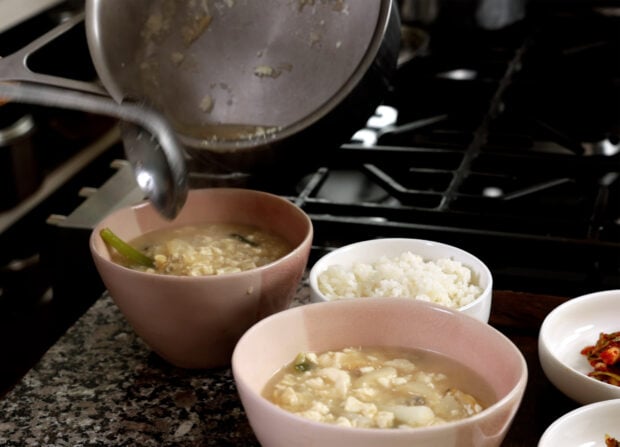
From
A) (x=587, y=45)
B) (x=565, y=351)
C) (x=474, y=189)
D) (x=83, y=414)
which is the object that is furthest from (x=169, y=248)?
(x=587, y=45)

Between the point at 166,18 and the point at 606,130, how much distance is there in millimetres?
1112

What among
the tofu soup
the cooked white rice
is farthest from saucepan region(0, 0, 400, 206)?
the tofu soup

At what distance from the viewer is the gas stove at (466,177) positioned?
1.67 m

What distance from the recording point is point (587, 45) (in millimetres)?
2553

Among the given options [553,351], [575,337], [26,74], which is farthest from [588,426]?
[26,74]

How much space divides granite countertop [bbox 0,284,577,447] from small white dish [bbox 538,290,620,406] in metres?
0.05

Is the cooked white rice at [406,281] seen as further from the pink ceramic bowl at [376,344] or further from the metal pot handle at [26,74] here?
the metal pot handle at [26,74]

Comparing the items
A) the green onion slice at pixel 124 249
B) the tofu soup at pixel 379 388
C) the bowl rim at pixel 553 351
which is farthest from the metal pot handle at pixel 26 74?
the bowl rim at pixel 553 351

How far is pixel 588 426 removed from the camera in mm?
1150

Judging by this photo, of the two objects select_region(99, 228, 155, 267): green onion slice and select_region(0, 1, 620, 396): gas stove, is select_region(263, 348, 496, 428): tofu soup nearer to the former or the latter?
select_region(99, 228, 155, 267): green onion slice

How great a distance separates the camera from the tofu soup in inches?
43.1

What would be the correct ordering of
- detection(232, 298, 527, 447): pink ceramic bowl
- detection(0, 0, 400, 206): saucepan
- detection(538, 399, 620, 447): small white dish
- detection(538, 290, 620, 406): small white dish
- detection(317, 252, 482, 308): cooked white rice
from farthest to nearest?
detection(0, 0, 400, 206): saucepan, detection(317, 252, 482, 308): cooked white rice, detection(538, 290, 620, 406): small white dish, detection(538, 399, 620, 447): small white dish, detection(232, 298, 527, 447): pink ceramic bowl

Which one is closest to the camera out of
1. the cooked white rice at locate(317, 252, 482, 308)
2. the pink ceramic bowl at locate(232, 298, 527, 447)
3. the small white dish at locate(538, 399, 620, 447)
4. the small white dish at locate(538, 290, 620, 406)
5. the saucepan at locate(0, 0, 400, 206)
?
the pink ceramic bowl at locate(232, 298, 527, 447)

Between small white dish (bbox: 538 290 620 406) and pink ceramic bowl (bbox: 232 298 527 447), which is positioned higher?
pink ceramic bowl (bbox: 232 298 527 447)
